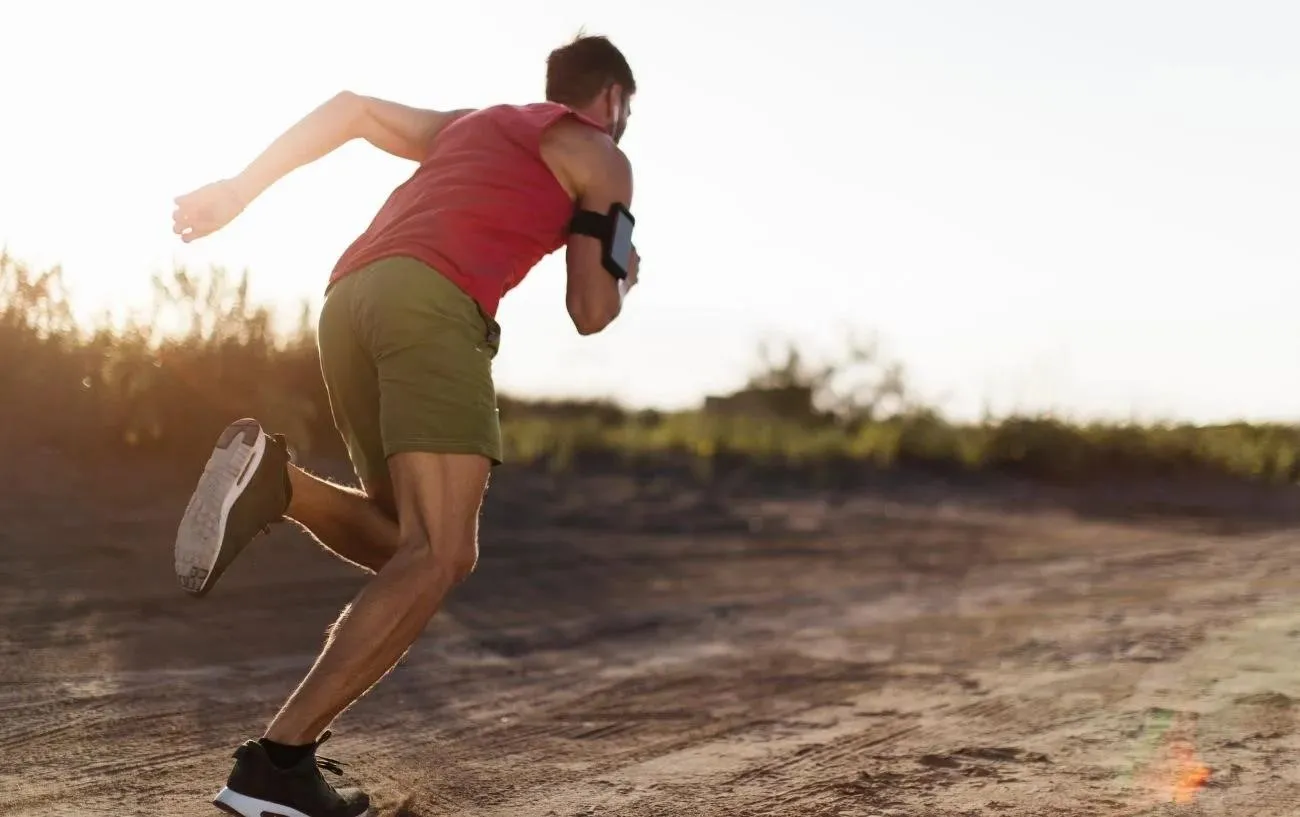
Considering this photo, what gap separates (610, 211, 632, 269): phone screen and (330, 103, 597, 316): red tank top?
0.17 meters

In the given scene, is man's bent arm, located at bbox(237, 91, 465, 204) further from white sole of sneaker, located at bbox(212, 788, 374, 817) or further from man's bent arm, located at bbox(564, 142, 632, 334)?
white sole of sneaker, located at bbox(212, 788, 374, 817)

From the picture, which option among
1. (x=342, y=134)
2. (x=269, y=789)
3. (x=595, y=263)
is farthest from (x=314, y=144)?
(x=269, y=789)

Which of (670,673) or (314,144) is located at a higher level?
(314,144)

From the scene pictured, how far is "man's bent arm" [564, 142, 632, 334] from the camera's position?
3330 mm

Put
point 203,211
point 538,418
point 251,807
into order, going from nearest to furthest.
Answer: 1. point 251,807
2. point 203,211
3. point 538,418

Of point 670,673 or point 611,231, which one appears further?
point 670,673

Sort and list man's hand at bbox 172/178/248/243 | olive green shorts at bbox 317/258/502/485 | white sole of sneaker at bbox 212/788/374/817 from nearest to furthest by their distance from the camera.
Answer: white sole of sneaker at bbox 212/788/374/817, olive green shorts at bbox 317/258/502/485, man's hand at bbox 172/178/248/243

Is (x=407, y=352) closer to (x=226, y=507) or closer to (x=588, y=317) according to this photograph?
(x=588, y=317)

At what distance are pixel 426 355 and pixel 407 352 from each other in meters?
0.05

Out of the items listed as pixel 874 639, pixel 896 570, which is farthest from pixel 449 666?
pixel 896 570

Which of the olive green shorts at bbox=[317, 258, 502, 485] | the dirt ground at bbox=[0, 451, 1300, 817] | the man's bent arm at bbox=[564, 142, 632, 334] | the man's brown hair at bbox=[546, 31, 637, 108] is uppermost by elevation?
the man's brown hair at bbox=[546, 31, 637, 108]

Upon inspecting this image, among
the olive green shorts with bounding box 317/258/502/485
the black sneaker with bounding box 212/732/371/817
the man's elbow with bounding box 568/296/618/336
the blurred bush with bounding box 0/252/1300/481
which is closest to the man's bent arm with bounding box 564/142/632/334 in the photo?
the man's elbow with bounding box 568/296/618/336

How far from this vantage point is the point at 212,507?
3.35 m

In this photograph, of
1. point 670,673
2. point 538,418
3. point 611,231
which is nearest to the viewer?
point 611,231
